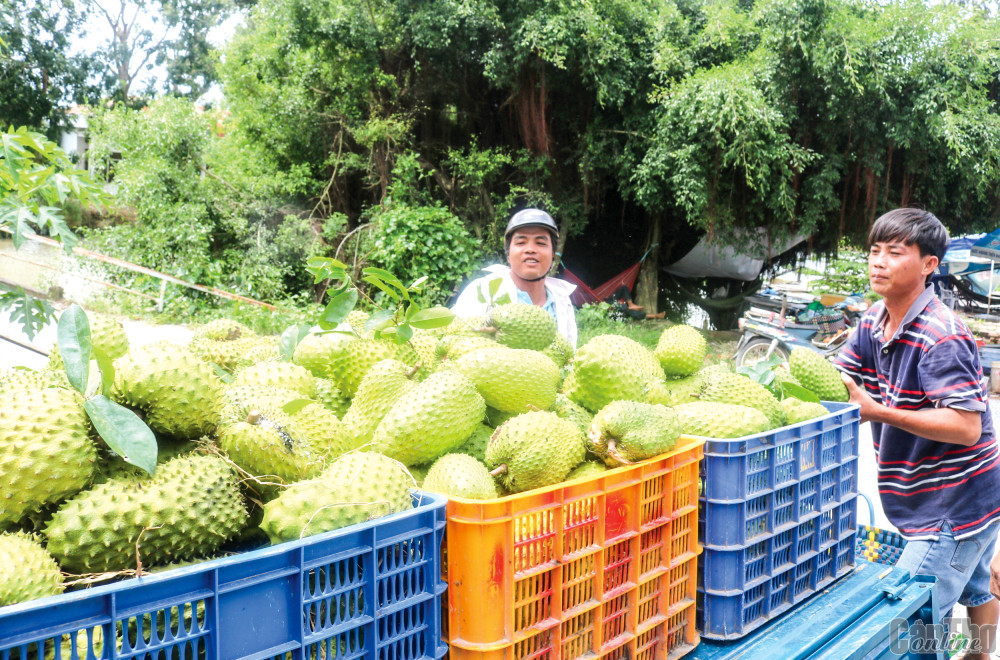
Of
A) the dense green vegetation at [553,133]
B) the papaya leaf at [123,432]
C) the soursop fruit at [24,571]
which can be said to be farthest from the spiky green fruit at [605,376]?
the dense green vegetation at [553,133]

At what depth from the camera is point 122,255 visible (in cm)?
1157

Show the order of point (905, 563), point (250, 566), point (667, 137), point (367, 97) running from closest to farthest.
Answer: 1. point (250, 566)
2. point (905, 563)
3. point (667, 137)
4. point (367, 97)

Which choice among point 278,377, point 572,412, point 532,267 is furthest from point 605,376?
point 532,267

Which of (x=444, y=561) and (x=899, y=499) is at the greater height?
(x=444, y=561)

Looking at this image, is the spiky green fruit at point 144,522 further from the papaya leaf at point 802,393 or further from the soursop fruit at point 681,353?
the papaya leaf at point 802,393

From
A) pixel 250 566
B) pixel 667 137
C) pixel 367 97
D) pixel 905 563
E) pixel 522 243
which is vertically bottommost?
pixel 905 563

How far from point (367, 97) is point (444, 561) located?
9.99 m

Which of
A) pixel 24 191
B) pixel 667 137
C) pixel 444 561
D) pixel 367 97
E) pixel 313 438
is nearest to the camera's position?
pixel 444 561

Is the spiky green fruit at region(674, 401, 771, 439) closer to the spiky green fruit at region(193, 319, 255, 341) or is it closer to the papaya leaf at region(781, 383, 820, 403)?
the papaya leaf at region(781, 383, 820, 403)

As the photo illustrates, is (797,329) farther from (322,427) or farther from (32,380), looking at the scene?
(32,380)

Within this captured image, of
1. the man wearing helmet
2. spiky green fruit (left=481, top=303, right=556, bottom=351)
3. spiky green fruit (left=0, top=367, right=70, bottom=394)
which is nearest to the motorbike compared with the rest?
the man wearing helmet

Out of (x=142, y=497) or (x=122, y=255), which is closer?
(x=142, y=497)

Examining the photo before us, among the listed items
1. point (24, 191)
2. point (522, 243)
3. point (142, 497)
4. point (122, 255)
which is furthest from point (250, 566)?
point (122, 255)

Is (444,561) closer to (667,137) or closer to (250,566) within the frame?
(250,566)
